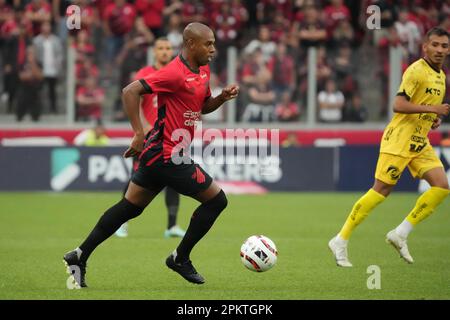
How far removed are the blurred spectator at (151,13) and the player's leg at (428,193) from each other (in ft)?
39.9

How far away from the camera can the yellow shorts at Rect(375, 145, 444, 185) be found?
33.0 ft

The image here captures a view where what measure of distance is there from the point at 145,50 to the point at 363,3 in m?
5.27

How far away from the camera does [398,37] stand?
70.5ft

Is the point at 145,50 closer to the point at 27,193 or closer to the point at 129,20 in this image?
the point at 129,20

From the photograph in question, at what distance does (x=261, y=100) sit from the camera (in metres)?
21.5

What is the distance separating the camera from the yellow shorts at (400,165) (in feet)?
33.0

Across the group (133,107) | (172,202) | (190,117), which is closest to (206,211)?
(190,117)

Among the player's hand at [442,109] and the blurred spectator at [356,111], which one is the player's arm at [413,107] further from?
the blurred spectator at [356,111]

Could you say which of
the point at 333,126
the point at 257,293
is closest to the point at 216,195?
the point at 257,293

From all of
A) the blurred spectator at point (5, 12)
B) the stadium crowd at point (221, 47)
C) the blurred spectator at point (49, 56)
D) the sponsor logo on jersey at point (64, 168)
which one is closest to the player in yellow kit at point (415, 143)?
the sponsor logo on jersey at point (64, 168)

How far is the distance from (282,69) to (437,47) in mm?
11527

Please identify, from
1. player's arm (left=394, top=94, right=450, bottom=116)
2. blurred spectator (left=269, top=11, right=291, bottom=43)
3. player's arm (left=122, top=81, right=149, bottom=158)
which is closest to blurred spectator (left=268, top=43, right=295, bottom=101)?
blurred spectator (left=269, top=11, right=291, bottom=43)

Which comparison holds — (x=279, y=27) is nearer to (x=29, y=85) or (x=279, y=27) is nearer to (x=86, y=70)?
(x=86, y=70)
